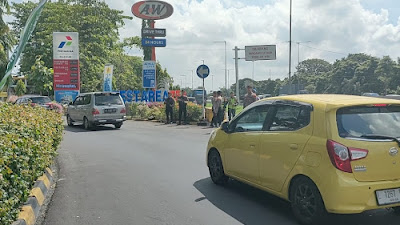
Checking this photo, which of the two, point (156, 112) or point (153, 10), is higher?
point (153, 10)

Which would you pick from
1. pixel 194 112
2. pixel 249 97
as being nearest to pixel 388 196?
pixel 249 97

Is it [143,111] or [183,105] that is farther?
[143,111]

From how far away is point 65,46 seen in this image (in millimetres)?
27203

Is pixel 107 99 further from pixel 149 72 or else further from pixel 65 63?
pixel 65 63

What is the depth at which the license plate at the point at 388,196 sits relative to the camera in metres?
4.56

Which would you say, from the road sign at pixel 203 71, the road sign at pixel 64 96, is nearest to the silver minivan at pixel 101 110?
the road sign at pixel 203 71

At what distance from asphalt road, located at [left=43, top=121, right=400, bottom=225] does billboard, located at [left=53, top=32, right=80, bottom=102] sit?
716 inches

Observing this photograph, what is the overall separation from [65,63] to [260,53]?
871 inches

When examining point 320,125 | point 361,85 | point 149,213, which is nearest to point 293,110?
point 320,125

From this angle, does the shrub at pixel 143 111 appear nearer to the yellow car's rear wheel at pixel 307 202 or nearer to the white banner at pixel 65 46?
the white banner at pixel 65 46

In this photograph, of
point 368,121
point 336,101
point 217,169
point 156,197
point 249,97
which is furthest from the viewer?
point 249,97

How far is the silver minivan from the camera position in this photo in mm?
17891

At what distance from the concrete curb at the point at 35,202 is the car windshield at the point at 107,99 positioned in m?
10.9

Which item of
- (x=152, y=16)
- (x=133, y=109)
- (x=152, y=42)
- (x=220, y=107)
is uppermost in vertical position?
(x=152, y=16)
